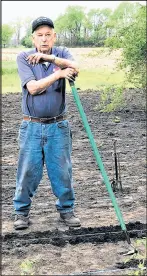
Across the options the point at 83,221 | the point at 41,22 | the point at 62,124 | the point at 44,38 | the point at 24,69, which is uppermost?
the point at 41,22

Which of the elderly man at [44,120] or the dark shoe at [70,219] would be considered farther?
the dark shoe at [70,219]

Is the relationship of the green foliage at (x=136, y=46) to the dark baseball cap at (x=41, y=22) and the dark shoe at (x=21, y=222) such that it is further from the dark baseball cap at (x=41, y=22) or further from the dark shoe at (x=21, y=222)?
the dark shoe at (x=21, y=222)

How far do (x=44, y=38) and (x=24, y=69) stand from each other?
337 millimetres

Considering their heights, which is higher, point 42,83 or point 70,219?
point 42,83

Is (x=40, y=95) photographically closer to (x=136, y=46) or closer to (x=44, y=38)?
(x=44, y=38)

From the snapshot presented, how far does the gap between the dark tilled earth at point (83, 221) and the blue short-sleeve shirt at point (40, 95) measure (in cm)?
112

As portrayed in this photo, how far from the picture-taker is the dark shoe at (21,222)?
5445 mm

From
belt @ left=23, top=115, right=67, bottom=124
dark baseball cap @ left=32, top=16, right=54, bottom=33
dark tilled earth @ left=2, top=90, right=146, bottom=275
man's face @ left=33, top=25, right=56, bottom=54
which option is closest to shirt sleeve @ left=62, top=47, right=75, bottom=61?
man's face @ left=33, top=25, right=56, bottom=54

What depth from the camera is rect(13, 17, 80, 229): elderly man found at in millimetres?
5129

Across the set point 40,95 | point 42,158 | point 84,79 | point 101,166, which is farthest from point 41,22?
point 84,79

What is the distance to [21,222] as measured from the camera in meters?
5.47

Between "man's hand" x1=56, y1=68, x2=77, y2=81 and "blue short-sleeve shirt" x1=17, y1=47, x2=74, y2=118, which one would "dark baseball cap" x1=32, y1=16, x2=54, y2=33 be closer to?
"blue short-sleeve shirt" x1=17, y1=47, x2=74, y2=118

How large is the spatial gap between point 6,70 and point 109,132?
15.3 meters

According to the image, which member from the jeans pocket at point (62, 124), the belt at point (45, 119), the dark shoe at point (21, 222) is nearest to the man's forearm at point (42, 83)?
the belt at point (45, 119)
